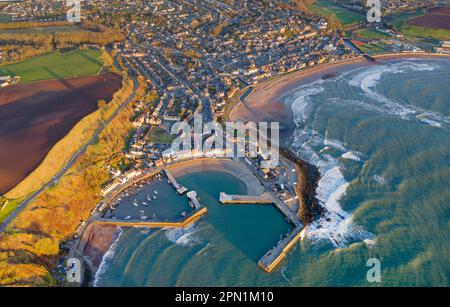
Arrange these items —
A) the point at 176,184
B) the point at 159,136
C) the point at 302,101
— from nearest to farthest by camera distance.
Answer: the point at 176,184
the point at 159,136
the point at 302,101

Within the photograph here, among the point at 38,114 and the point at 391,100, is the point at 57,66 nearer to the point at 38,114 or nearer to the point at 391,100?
the point at 38,114

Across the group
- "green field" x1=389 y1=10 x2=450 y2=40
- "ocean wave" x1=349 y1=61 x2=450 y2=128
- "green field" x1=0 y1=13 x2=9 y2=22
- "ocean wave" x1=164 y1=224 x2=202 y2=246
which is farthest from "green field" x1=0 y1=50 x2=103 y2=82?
"green field" x1=389 y1=10 x2=450 y2=40

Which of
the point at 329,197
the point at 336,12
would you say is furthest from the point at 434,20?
the point at 329,197

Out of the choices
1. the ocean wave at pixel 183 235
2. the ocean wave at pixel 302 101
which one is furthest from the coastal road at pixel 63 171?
the ocean wave at pixel 302 101

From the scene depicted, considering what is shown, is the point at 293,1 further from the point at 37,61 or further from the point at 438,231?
the point at 438,231

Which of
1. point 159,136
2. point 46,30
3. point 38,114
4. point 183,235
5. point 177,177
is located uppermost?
point 46,30

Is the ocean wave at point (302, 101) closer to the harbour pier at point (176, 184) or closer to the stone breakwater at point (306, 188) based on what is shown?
the stone breakwater at point (306, 188)

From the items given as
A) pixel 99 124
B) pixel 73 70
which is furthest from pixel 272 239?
pixel 73 70
